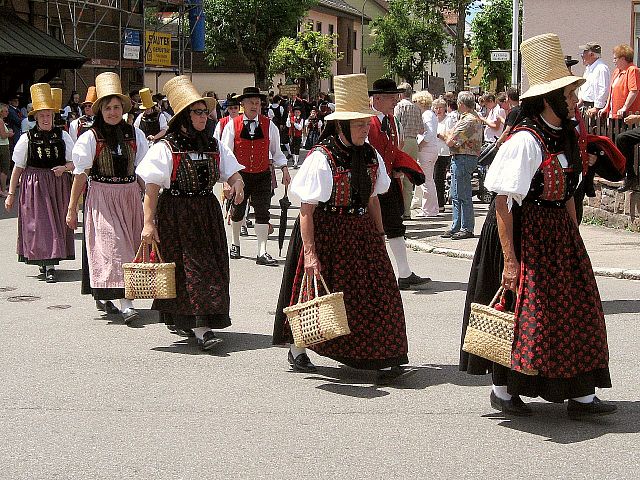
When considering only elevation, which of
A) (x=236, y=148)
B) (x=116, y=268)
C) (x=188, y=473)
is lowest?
(x=188, y=473)

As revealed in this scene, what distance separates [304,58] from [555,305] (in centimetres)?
5379

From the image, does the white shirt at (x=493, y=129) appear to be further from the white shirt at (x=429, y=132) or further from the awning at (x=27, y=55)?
the awning at (x=27, y=55)

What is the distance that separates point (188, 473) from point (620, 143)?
947cm

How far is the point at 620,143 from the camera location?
13.4 metres

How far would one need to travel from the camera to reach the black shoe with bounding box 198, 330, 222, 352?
26.0 ft

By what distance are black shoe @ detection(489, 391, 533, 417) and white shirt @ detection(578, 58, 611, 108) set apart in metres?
9.28

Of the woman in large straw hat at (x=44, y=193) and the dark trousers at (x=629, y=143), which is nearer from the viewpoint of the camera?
the woman in large straw hat at (x=44, y=193)

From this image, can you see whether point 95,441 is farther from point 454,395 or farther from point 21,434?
point 454,395

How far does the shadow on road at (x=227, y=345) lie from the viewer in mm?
8016

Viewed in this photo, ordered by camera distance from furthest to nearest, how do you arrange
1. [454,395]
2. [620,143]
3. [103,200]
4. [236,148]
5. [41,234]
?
1. [620,143]
2. [236,148]
3. [41,234]
4. [103,200]
5. [454,395]

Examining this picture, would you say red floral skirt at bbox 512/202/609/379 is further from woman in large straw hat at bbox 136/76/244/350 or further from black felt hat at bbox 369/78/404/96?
black felt hat at bbox 369/78/404/96

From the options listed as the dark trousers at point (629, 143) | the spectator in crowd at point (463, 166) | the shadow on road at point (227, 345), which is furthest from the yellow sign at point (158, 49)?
the shadow on road at point (227, 345)

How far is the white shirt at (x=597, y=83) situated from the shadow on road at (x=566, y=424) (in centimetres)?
913

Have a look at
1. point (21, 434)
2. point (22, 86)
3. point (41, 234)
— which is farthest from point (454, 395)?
point (22, 86)
